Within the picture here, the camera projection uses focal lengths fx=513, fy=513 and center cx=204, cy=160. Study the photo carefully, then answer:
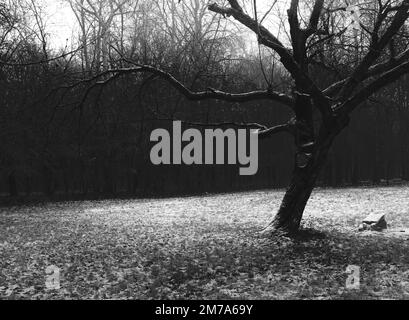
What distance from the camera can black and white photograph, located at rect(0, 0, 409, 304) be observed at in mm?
8266

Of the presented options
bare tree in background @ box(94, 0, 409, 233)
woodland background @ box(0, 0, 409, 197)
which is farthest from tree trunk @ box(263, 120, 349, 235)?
woodland background @ box(0, 0, 409, 197)

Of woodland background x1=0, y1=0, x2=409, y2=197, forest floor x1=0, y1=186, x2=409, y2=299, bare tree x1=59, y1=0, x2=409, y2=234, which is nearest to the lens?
forest floor x1=0, y1=186, x2=409, y2=299

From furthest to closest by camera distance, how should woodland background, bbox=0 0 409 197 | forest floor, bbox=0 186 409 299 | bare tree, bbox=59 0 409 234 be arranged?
woodland background, bbox=0 0 409 197
bare tree, bbox=59 0 409 234
forest floor, bbox=0 186 409 299

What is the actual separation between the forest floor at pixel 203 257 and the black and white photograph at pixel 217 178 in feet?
0.17

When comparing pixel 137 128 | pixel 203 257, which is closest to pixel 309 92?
pixel 203 257

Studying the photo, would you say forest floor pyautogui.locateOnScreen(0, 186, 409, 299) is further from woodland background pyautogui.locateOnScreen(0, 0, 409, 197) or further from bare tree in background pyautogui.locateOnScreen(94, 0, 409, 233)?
woodland background pyautogui.locateOnScreen(0, 0, 409, 197)

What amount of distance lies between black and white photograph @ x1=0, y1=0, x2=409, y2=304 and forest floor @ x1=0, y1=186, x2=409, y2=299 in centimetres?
5

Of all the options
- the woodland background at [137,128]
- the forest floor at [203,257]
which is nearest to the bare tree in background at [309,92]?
the forest floor at [203,257]

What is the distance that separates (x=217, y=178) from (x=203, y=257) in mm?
23613

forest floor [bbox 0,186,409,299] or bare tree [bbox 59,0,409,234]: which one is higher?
bare tree [bbox 59,0,409,234]

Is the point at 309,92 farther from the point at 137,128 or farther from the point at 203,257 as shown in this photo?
the point at 137,128

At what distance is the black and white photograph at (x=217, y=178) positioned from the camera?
827cm

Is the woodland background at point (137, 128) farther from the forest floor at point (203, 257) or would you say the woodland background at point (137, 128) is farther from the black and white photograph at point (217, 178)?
the forest floor at point (203, 257)
